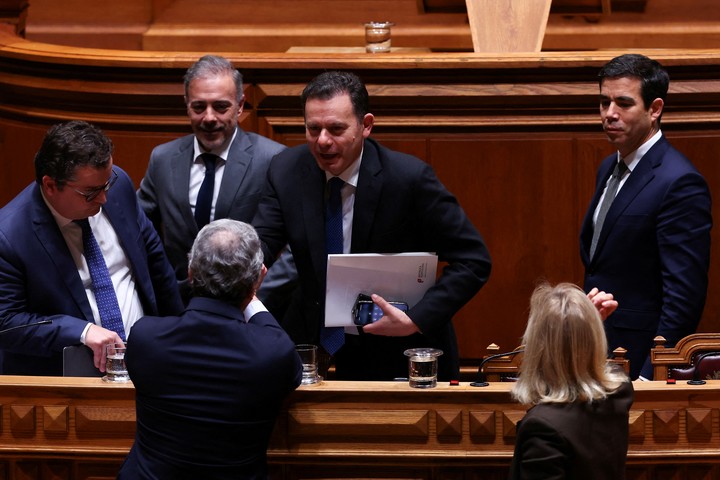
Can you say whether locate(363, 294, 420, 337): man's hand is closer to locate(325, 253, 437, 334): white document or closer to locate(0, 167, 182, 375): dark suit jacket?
locate(325, 253, 437, 334): white document

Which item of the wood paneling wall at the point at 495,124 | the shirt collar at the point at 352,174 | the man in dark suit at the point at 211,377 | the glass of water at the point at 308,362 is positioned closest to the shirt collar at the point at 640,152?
the wood paneling wall at the point at 495,124

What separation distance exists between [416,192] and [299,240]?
14.1 inches

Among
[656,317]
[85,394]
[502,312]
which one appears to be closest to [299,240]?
[85,394]

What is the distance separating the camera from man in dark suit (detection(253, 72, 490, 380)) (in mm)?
3240

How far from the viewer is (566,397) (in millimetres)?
2309

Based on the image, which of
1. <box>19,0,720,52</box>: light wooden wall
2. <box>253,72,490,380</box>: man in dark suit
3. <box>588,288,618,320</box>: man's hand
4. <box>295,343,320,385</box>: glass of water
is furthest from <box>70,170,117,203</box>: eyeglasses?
<box>19,0,720,52</box>: light wooden wall

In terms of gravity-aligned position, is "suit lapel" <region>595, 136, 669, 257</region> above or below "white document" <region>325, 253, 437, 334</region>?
above

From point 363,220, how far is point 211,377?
918 millimetres

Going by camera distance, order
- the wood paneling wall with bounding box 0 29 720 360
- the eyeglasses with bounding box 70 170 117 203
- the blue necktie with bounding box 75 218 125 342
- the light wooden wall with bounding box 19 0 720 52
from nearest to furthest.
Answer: the eyeglasses with bounding box 70 170 117 203 → the blue necktie with bounding box 75 218 125 342 → the wood paneling wall with bounding box 0 29 720 360 → the light wooden wall with bounding box 19 0 720 52

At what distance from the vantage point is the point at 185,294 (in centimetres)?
392

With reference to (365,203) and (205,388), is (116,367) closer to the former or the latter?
(205,388)

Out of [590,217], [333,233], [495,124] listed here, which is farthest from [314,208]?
[495,124]

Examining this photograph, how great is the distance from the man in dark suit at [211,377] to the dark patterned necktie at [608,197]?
56.8 inches

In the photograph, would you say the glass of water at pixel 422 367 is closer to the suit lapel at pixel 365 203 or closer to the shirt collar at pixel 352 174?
the suit lapel at pixel 365 203
